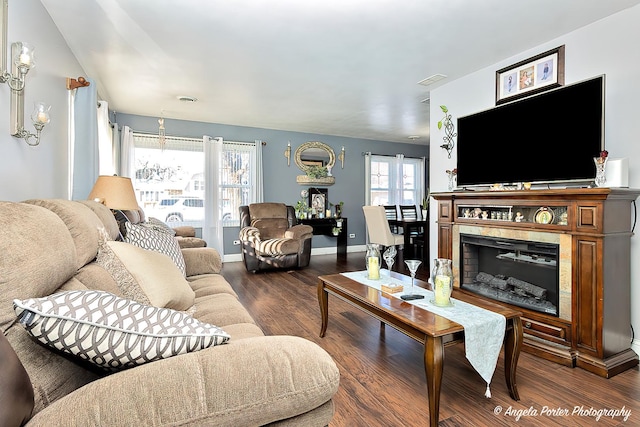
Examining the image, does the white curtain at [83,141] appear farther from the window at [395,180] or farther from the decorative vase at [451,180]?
the window at [395,180]

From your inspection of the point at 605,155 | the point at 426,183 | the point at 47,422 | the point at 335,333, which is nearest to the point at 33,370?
the point at 47,422

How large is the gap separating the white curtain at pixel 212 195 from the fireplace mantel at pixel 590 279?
15.1 feet

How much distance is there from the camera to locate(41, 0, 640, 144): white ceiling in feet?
7.59

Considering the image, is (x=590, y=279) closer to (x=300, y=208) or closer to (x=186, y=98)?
(x=186, y=98)

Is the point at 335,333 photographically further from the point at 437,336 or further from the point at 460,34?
the point at 460,34

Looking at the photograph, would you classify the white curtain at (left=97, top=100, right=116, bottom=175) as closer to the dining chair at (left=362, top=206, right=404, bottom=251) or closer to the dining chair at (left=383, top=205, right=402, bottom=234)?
the dining chair at (left=362, top=206, right=404, bottom=251)

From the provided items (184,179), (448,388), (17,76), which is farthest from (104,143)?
(448,388)

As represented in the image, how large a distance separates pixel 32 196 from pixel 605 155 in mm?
3777

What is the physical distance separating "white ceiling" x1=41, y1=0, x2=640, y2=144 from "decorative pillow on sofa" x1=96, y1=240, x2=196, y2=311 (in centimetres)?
180

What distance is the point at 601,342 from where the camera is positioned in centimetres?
204

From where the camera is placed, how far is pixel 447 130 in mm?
3768

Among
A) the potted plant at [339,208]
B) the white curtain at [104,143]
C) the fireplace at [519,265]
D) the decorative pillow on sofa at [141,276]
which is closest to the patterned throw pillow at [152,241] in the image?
the decorative pillow on sofa at [141,276]

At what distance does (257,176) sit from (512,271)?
439 centimetres

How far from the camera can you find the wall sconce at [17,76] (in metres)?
1.67
